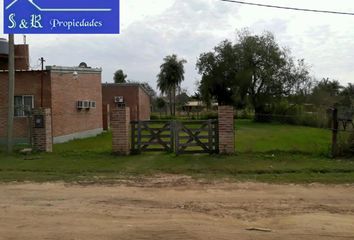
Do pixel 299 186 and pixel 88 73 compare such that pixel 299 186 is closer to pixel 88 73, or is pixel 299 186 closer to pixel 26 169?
pixel 26 169

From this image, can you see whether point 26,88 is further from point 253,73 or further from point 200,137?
point 253,73

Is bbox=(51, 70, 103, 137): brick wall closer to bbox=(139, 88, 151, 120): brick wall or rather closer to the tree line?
bbox=(139, 88, 151, 120): brick wall

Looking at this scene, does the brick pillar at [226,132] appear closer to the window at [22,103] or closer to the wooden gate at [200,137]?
the wooden gate at [200,137]

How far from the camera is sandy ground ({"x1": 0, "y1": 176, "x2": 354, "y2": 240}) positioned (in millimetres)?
7234

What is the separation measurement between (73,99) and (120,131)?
11.4 meters

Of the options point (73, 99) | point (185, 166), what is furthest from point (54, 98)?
point (185, 166)

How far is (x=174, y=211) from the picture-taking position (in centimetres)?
881

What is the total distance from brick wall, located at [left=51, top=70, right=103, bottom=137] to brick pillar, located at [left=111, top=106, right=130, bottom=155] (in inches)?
325

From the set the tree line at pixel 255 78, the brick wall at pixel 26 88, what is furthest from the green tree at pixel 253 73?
the brick wall at pixel 26 88

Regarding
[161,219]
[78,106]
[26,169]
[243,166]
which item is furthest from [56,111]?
[161,219]

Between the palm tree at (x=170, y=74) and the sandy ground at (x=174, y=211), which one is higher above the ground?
the palm tree at (x=170, y=74)

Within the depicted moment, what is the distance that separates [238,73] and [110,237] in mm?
54912

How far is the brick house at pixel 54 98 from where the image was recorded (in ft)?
81.0

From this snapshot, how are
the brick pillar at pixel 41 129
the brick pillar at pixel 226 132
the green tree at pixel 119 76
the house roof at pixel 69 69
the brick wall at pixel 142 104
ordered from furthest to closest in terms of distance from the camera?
1. the green tree at pixel 119 76
2. the brick wall at pixel 142 104
3. the house roof at pixel 69 69
4. the brick pillar at pixel 41 129
5. the brick pillar at pixel 226 132
